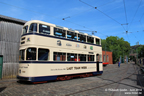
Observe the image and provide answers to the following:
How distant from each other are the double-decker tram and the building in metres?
3.76

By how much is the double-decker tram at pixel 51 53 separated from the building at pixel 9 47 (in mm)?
3759

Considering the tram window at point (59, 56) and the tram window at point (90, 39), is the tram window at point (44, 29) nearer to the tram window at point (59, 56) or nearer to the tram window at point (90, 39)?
the tram window at point (59, 56)

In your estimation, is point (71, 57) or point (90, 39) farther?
point (90, 39)

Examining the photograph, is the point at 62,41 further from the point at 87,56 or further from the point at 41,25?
the point at 87,56

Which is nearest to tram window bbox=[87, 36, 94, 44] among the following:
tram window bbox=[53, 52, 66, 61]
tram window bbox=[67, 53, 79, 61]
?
tram window bbox=[67, 53, 79, 61]

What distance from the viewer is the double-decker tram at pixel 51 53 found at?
8.70m

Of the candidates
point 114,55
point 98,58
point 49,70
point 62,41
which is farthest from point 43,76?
point 114,55

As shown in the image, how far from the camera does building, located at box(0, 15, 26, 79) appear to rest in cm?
1204

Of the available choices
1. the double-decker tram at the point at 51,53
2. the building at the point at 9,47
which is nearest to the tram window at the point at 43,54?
the double-decker tram at the point at 51,53

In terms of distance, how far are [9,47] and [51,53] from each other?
5.72 m

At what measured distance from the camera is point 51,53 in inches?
379

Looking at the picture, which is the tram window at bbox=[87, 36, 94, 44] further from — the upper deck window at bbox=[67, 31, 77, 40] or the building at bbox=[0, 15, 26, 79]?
the building at bbox=[0, 15, 26, 79]

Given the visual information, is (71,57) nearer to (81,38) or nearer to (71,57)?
(71,57)

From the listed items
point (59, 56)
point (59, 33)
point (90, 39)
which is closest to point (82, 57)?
point (90, 39)
